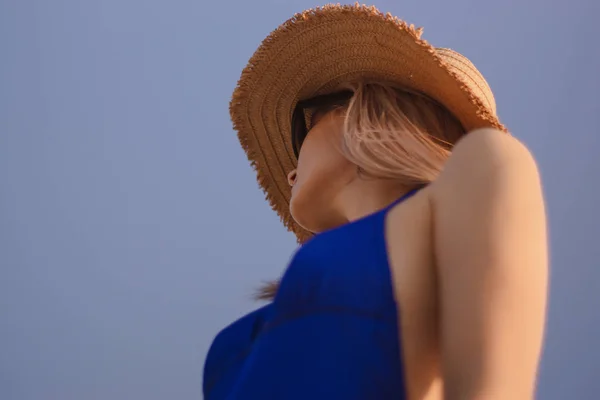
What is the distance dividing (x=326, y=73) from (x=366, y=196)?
205 mm

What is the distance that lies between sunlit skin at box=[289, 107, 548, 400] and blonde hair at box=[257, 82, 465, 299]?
10 centimetres

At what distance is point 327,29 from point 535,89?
2616 mm

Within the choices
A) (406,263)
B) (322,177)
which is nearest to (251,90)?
(322,177)

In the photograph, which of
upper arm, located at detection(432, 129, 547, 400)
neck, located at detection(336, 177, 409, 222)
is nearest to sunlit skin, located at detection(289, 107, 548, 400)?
upper arm, located at detection(432, 129, 547, 400)

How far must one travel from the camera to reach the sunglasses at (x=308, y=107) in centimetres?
88

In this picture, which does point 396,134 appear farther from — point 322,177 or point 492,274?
point 492,274

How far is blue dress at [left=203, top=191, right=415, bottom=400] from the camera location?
1.82 ft

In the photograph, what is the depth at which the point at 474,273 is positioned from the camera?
527 mm

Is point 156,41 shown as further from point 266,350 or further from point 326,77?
point 266,350

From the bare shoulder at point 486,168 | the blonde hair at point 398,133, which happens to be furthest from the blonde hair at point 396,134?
the bare shoulder at point 486,168

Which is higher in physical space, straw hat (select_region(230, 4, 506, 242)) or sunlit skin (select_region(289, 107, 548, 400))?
straw hat (select_region(230, 4, 506, 242))

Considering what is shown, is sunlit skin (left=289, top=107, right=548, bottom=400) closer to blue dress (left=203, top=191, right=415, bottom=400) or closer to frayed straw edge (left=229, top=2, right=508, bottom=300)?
blue dress (left=203, top=191, right=415, bottom=400)

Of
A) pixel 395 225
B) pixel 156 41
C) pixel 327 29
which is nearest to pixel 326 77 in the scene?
pixel 327 29

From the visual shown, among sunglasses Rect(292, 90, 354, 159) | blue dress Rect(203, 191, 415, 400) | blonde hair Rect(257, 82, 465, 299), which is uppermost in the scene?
sunglasses Rect(292, 90, 354, 159)
